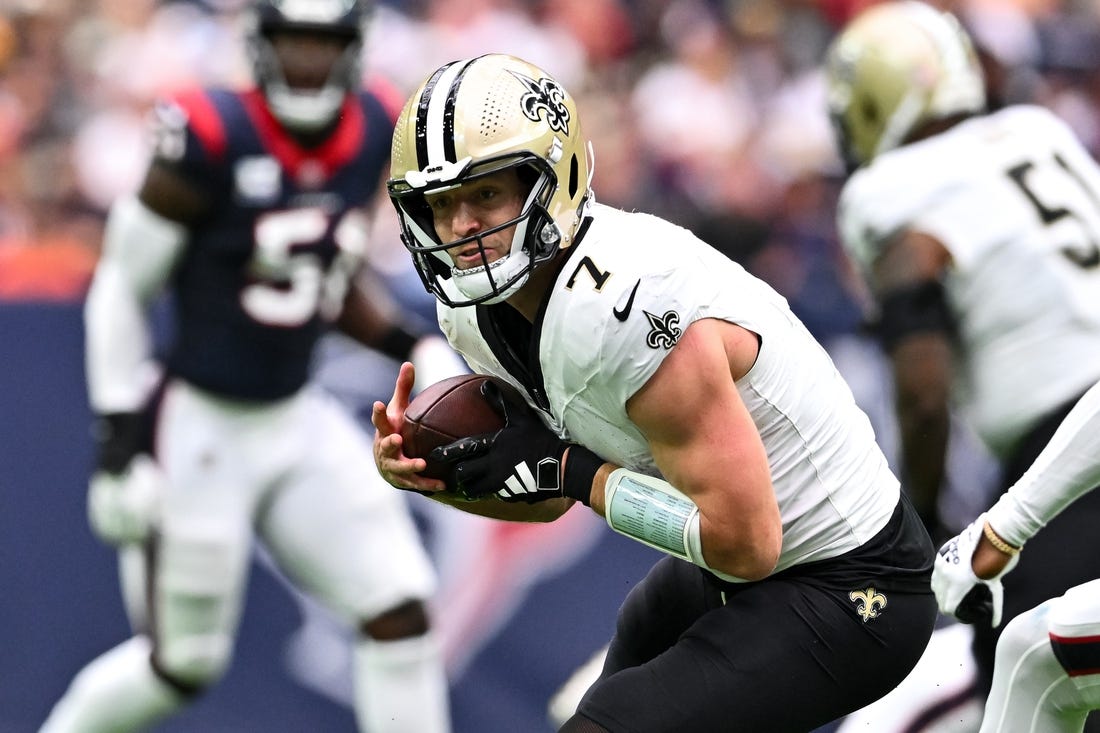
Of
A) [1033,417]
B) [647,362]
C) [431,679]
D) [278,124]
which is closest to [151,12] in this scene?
[278,124]

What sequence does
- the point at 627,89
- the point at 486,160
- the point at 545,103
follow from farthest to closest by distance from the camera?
the point at 627,89 < the point at 545,103 < the point at 486,160

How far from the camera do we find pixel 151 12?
7.11 metres

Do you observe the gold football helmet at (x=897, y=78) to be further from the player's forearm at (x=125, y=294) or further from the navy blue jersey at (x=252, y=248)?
the player's forearm at (x=125, y=294)

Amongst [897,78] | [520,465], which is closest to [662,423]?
[520,465]

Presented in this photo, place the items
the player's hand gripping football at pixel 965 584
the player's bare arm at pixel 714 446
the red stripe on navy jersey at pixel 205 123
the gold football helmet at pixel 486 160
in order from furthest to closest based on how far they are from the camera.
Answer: the red stripe on navy jersey at pixel 205 123
the player's hand gripping football at pixel 965 584
the gold football helmet at pixel 486 160
the player's bare arm at pixel 714 446

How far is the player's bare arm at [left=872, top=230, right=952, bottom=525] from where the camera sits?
12.6ft

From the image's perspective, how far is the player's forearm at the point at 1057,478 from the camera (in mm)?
Result: 2812

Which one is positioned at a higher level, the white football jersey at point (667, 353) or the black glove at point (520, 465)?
the white football jersey at point (667, 353)

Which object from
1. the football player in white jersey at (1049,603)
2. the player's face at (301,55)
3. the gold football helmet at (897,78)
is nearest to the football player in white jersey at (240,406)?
the player's face at (301,55)

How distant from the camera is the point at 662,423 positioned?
2621mm

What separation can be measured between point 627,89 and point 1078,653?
5.30 meters

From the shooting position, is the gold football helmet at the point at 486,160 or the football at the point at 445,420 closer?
the gold football helmet at the point at 486,160

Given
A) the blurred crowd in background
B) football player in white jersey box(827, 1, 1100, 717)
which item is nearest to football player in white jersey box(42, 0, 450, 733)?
the blurred crowd in background

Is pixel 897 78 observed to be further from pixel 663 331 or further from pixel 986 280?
pixel 663 331
